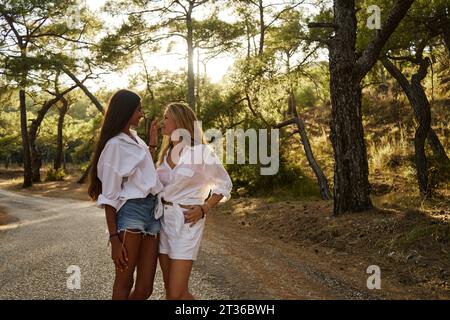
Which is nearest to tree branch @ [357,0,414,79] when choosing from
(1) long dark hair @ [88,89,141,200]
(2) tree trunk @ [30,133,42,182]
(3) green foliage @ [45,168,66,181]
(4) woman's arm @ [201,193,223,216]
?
(4) woman's arm @ [201,193,223,216]

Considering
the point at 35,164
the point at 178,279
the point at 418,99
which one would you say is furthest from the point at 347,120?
the point at 35,164

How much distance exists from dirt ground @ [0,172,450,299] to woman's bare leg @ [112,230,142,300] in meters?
3.07

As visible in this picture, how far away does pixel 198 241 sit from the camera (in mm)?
3281

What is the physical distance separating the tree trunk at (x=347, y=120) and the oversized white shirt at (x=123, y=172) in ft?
20.5

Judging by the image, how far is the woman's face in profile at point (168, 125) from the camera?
3.43 m

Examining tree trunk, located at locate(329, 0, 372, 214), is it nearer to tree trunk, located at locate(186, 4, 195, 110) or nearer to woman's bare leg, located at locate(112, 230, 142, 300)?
woman's bare leg, located at locate(112, 230, 142, 300)

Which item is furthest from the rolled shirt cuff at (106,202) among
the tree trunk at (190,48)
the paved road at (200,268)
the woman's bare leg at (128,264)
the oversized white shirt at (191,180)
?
the tree trunk at (190,48)

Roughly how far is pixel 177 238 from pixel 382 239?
16.1ft

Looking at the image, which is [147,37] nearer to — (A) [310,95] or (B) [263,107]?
(B) [263,107]

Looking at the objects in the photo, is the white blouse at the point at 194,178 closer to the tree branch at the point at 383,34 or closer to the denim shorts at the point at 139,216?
the denim shorts at the point at 139,216

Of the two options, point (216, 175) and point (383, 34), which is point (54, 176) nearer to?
point (383, 34)

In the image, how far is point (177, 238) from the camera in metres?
3.22
